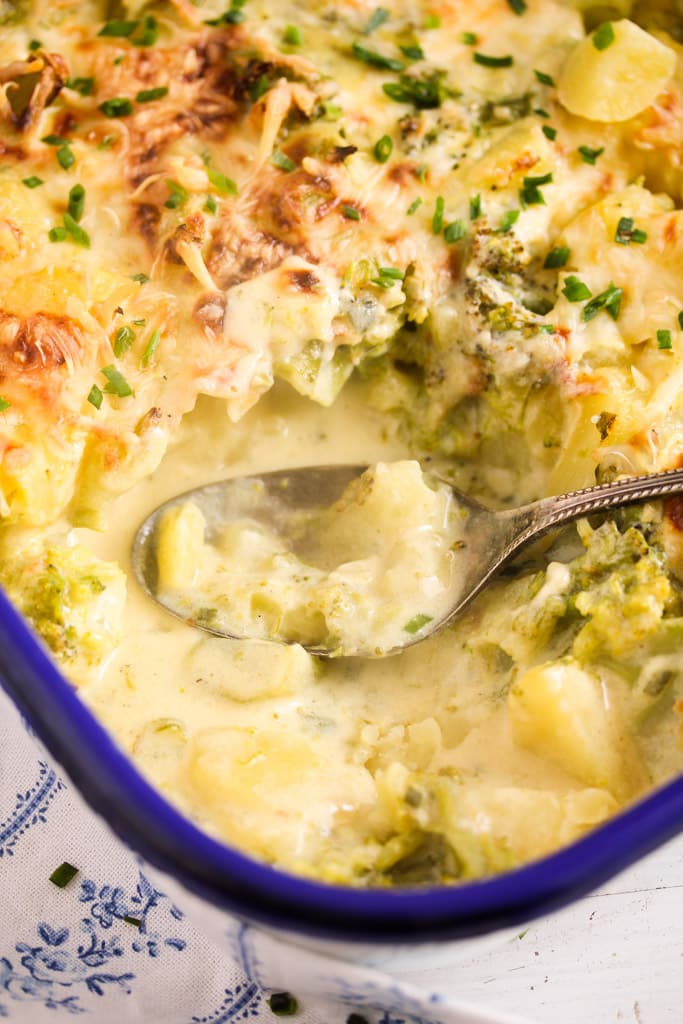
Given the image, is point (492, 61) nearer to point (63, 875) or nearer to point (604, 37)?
point (604, 37)

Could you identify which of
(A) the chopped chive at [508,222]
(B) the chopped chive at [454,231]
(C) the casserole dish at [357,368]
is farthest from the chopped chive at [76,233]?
(A) the chopped chive at [508,222]

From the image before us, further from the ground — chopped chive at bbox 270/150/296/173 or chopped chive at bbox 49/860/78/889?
chopped chive at bbox 270/150/296/173

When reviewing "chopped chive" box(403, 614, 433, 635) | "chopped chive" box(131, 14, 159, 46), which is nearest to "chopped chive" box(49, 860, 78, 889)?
"chopped chive" box(403, 614, 433, 635)

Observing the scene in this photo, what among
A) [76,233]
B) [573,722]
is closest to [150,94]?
[76,233]

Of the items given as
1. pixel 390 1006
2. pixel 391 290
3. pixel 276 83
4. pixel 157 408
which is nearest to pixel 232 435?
pixel 157 408

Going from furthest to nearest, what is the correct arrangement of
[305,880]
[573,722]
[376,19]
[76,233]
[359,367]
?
[376,19] → [359,367] → [76,233] → [573,722] → [305,880]

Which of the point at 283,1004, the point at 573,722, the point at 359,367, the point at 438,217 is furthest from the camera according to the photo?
the point at 359,367

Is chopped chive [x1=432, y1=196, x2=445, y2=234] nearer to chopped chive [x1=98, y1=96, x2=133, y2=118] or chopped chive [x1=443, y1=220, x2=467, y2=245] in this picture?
chopped chive [x1=443, y1=220, x2=467, y2=245]
